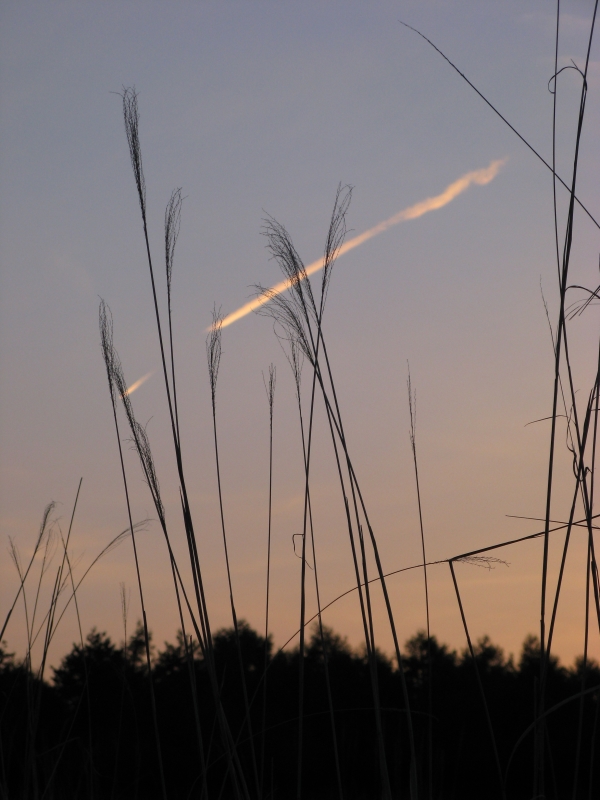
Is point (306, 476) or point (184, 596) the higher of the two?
point (306, 476)

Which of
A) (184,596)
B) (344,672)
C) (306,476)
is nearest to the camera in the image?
(184,596)

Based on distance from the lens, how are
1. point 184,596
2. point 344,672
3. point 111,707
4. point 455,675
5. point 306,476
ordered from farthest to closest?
point 455,675, point 344,672, point 111,707, point 306,476, point 184,596

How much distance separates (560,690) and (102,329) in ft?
73.8

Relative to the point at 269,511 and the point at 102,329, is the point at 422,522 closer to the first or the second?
the point at 269,511

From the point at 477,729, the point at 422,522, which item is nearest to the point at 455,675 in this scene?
the point at 477,729

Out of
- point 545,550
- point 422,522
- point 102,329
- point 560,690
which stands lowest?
point 545,550

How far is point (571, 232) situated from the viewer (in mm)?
1354

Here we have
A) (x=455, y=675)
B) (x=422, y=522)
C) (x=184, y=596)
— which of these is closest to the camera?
(x=184, y=596)

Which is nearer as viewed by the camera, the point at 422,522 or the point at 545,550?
the point at 545,550

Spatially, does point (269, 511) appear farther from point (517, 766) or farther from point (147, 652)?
point (517, 766)

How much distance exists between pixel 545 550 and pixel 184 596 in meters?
0.84

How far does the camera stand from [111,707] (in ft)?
60.1

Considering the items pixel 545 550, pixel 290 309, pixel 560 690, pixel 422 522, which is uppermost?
pixel 560 690

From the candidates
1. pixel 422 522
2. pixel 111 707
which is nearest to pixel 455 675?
pixel 111 707
